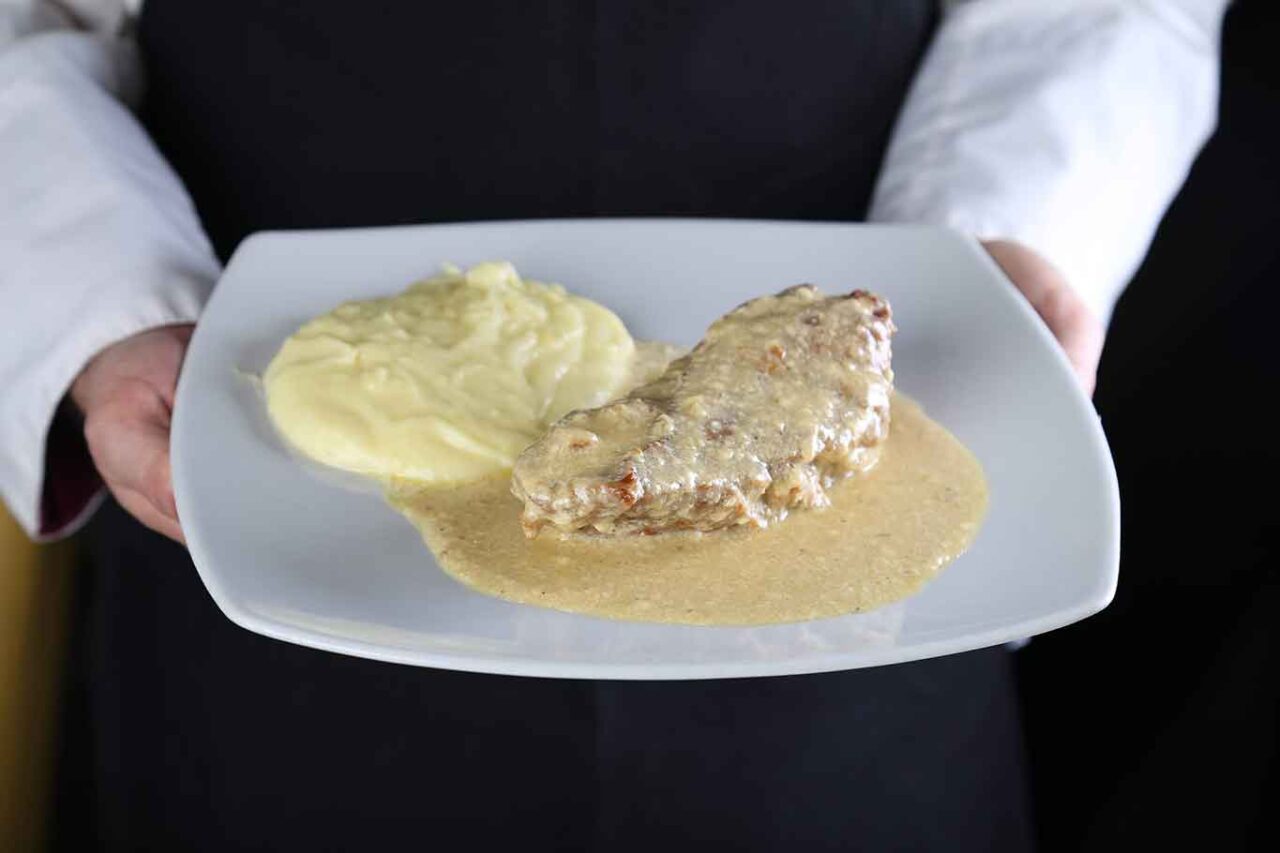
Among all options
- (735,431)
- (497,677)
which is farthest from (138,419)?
(735,431)

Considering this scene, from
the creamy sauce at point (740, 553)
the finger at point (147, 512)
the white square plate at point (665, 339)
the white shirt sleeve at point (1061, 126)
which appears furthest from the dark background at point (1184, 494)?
the finger at point (147, 512)

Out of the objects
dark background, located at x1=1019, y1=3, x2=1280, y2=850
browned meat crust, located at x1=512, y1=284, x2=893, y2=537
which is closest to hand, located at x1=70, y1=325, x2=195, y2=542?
browned meat crust, located at x1=512, y1=284, x2=893, y2=537

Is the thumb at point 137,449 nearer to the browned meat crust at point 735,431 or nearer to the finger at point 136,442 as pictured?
the finger at point 136,442

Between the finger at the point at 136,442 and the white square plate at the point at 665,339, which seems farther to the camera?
the finger at the point at 136,442

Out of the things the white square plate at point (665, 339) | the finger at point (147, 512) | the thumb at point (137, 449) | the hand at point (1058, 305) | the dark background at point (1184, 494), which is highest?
the white square plate at point (665, 339)

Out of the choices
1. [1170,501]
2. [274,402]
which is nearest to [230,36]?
[274,402]

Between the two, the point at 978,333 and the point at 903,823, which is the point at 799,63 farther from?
the point at 903,823
